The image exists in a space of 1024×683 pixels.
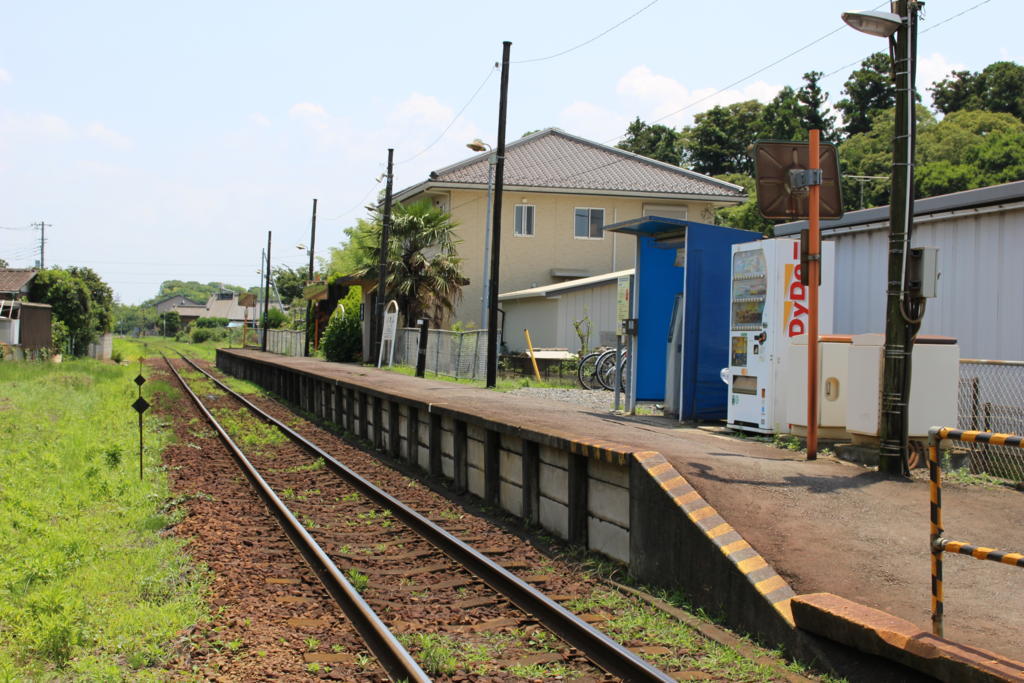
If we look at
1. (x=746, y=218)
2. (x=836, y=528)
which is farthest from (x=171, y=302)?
(x=836, y=528)

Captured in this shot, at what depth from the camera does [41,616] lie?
600cm

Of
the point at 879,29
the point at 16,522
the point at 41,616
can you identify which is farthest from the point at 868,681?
the point at 16,522

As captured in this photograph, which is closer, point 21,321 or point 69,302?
point 21,321

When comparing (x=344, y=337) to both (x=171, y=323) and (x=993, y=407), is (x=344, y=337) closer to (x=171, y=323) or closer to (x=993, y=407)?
(x=993, y=407)

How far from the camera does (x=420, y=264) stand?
33438 millimetres

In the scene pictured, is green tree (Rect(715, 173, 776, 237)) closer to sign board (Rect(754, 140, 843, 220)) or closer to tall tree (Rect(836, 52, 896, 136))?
tall tree (Rect(836, 52, 896, 136))

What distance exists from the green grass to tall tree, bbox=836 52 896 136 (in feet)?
185

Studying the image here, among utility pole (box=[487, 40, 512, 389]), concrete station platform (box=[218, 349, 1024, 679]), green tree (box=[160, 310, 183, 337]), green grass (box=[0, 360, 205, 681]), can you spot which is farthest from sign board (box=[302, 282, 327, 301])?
green tree (box=[160, 310, 183, 337])

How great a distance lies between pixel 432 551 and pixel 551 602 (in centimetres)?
222

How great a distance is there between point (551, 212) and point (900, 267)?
28.3 m

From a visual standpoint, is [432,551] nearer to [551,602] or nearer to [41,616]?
[551,602]

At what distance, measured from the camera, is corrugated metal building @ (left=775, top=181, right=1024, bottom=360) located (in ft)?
34.8

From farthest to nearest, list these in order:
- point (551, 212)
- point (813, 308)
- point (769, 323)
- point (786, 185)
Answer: point (551, 212), point (769, 323), point (786, 185), point (813, 308)

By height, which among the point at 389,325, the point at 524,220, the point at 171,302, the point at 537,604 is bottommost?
the point at 537,604
